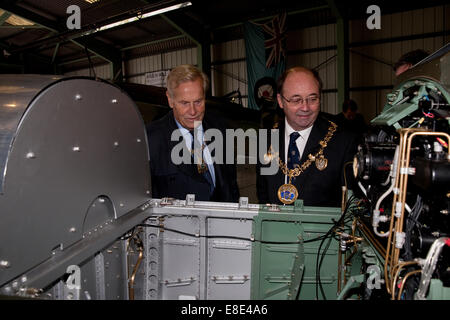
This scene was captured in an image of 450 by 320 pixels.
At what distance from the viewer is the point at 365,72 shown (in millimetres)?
9219

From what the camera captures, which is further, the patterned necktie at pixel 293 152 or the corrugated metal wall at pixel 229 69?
the corrugated metal wall at pixel 229 69

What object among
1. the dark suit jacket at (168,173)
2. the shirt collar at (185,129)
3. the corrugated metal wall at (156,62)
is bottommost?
the dark suit jacket at (168,173)

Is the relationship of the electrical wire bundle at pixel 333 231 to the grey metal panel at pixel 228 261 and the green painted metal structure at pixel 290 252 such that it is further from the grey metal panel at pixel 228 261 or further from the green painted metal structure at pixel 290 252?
the grey metal panel at pixel 228 261

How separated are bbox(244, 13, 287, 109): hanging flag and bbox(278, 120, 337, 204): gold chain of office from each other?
6634mm

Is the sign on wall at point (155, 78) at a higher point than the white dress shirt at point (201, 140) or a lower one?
higher

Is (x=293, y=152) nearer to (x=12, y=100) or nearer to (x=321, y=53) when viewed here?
(x=12, y=100)

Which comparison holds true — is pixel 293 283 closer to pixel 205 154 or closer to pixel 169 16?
pixel 205 154

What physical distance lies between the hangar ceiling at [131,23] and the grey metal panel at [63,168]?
4.91 meters

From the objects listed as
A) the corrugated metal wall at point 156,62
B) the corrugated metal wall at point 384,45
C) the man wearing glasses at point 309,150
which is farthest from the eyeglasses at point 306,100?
the corrugated metal wall at point 156,62

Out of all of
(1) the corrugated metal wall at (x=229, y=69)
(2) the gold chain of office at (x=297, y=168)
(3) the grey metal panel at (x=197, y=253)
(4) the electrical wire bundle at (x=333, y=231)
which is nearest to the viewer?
(4) the electrical wire bundle at (x=333, y=231)

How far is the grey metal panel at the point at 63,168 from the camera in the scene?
925mm

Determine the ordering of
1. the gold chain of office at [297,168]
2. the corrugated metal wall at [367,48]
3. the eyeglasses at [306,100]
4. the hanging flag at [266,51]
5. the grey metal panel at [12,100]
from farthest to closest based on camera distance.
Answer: the hanging flag at [266,51]
the corrugated metal wall at [367,48]
the eyeglasses at [306,100]
the gold chain of office at [297,168]
the grey metal panel at [12,100]
